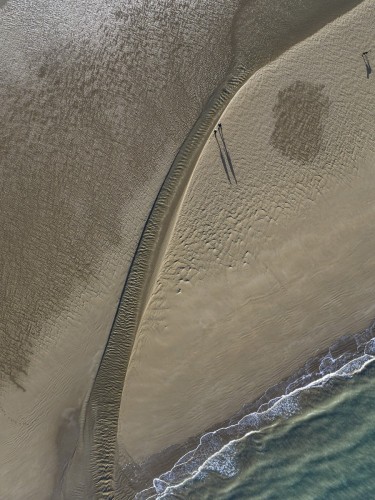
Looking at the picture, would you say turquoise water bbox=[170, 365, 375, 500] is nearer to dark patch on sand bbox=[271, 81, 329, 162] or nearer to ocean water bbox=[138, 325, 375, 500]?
ocean water bbox=[138, 325, 375, 500]

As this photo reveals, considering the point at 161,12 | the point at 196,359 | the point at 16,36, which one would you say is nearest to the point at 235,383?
the point at 196,359

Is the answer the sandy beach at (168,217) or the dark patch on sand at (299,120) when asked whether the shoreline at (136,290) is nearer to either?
the sandy beach at (168,217)

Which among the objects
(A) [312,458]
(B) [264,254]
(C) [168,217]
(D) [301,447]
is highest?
(C) [168,217]

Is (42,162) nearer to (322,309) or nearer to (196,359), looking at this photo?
(196,359)

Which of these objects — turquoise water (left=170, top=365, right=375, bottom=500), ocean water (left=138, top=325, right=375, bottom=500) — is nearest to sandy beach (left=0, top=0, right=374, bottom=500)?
ocean water (left=138, top=325, right=375, bottom=500)

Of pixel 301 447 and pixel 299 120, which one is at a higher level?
pixel 299 120

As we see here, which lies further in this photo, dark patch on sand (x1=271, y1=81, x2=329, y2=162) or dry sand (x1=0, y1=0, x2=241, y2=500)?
dark patch on sand (x1=271, y1=81, x2=329, y2=162)

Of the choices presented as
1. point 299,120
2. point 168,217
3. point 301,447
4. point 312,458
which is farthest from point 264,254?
point 312,458

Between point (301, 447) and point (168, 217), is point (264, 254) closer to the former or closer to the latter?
point (168, 217)
